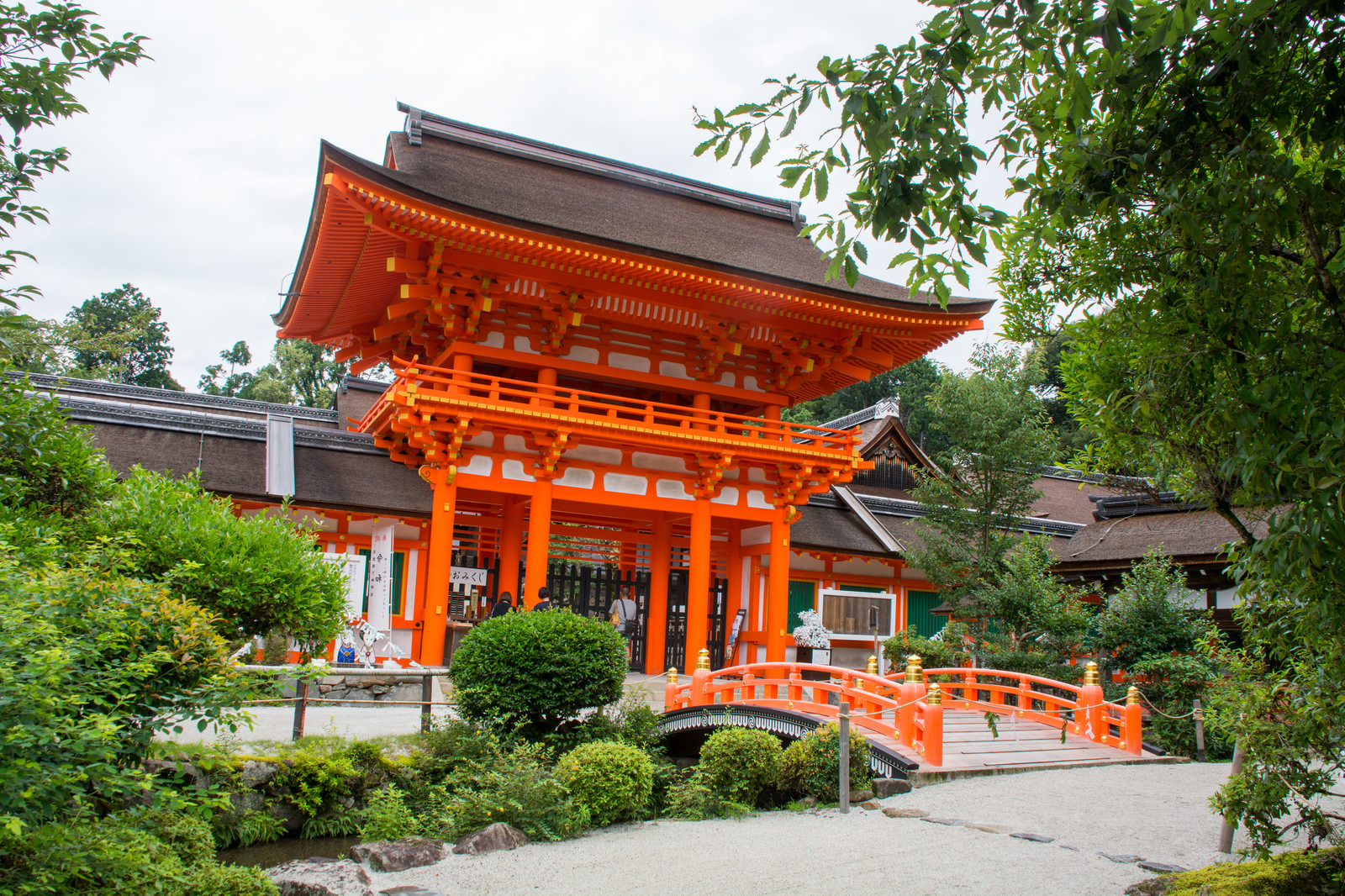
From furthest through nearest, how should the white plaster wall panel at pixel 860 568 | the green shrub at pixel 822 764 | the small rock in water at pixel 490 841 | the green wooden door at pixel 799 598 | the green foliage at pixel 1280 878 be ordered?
1. the white plaster wall panel at pixel 860 568
2. the green wooden door at pixel 799 598
3. the green shrub at pixel 822 764
4. the small rock in water at pixel 490 841
5. the green foliage at pixel 1280 878

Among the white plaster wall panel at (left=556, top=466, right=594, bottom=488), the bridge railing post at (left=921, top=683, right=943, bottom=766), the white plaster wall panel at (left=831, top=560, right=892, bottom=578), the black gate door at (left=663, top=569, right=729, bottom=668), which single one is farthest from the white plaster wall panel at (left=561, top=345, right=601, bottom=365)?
the bridge railing post at (left=921, top=683, right=943, bottom=766)

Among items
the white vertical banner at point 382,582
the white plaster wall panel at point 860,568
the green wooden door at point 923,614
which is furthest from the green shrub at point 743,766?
the green wooden door at point 923,614

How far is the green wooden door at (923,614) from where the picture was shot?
64.3ft

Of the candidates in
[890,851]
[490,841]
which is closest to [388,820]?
[490,841]

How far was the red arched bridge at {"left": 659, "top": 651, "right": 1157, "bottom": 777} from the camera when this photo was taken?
9.78m

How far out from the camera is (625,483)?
1551 cm

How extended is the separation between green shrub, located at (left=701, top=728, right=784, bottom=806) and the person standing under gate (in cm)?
663

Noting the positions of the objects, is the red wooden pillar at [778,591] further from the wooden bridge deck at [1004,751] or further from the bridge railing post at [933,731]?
the bridge railing post at [933,731]

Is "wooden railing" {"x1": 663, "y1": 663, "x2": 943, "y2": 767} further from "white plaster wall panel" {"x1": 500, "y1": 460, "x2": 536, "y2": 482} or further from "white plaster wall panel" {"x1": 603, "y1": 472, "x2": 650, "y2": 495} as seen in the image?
"white plaster wall panel" {"x1": 500, "y1": 460, "x2": 536, "y2": 482}

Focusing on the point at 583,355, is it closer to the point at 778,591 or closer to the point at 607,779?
the point at 778,591

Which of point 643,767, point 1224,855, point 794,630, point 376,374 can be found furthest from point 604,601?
point 376,374

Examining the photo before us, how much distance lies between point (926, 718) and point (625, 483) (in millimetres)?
7251

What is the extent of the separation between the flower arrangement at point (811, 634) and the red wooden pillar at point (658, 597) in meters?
2.60

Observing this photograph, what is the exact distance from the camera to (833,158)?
397cm
